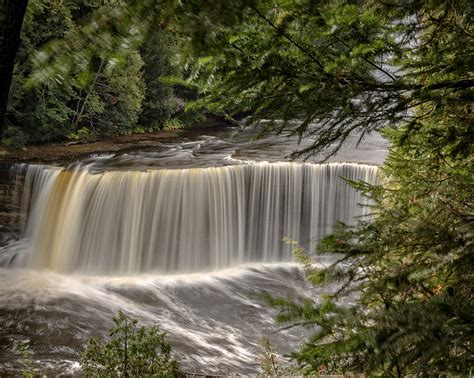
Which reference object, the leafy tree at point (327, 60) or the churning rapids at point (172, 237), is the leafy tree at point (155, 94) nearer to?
the churning rapids at point (172, 237)

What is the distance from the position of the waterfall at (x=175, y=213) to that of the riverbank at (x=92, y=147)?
73.2 inches

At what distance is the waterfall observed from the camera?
12234mm

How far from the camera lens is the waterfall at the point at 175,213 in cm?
1223

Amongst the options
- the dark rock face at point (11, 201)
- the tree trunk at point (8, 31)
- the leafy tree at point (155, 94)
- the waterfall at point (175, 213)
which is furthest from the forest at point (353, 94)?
the leafy tree at point (155, 94)

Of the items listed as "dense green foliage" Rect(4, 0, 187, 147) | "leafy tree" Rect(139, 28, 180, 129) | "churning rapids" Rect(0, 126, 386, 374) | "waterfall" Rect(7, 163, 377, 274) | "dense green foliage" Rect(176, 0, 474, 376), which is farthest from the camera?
"leafy tree" Rect(139, 28, 180, 129)

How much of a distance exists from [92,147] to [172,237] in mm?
6399

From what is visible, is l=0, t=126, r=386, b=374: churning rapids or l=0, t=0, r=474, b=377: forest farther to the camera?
l=0, t=126, r=386, b=374: churning rapids

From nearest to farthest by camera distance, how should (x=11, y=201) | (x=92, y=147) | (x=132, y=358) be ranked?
(x=132, y=358) < (x=11, y=201) < (x=92, y=147)

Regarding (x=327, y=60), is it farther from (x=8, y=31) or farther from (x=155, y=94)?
(x=155, y=94)

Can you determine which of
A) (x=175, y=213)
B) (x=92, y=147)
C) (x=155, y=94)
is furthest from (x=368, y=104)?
(x=155, y=94)

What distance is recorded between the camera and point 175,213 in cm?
1262

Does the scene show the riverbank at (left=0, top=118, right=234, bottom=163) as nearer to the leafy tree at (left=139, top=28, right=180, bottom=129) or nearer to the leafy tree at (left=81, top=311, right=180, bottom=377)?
the leafy tree at (left=139, top=28, right=180, bottom=129)

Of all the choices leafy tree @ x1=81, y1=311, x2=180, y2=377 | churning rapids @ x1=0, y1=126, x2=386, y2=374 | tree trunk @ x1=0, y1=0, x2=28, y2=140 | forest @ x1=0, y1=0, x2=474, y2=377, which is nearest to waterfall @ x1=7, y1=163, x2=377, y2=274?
churning rapids @ x1=0, y1=126, x2=386, y2=374

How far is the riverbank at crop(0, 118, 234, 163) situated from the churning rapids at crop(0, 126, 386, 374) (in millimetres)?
1281
